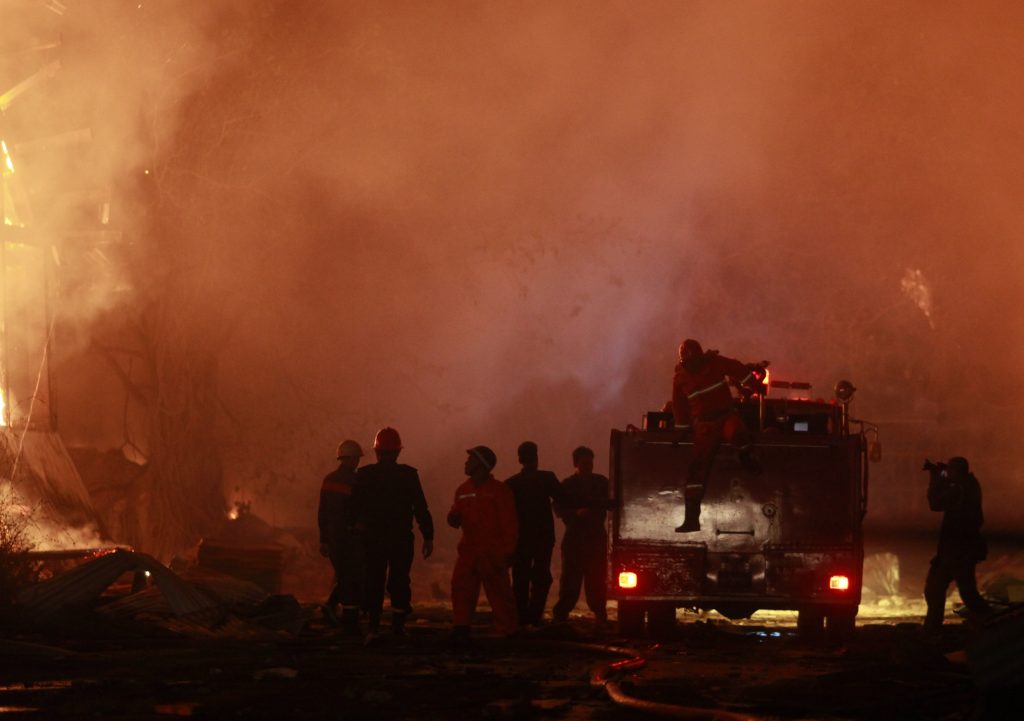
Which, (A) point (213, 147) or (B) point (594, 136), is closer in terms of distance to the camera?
(A) point (213, 147)

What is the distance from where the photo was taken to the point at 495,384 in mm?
23328

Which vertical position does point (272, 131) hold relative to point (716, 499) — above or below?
above

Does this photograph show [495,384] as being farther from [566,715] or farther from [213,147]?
[566,715]

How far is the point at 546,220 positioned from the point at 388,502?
40.4 feet

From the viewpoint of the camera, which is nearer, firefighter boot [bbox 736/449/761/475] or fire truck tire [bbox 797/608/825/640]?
firefighter boot [bbox 736/449/761/475]

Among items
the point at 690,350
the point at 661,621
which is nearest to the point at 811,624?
the point at 661,621

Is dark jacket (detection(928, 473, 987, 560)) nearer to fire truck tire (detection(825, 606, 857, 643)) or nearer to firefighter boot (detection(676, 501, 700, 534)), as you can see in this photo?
fire truck tire (detection(825, 606, 857, 643))

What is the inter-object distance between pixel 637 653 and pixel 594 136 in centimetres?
1481

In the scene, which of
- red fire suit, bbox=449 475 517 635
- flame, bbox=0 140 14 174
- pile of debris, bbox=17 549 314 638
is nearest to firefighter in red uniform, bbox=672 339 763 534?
red fire suit, bbox=449 475 517 635

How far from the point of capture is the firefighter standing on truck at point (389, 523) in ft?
39.2

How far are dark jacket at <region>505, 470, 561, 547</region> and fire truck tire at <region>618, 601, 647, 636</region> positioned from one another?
1.58 metres

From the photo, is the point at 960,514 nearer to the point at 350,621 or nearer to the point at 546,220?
the point at 350,621

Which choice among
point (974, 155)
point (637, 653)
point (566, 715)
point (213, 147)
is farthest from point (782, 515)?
point (974, 155)

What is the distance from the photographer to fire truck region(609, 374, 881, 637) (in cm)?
1170
